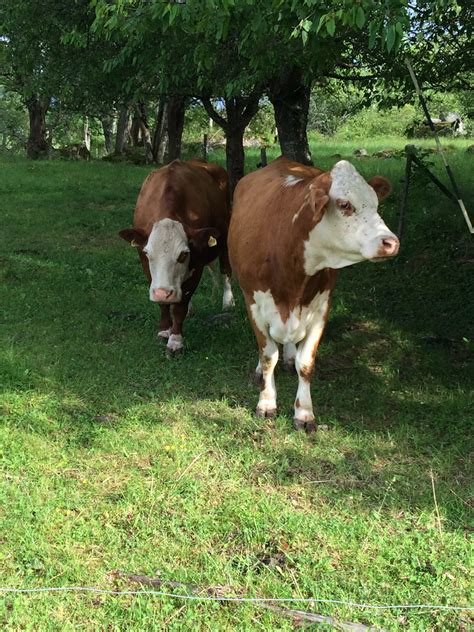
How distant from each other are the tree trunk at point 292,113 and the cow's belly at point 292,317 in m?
4.22

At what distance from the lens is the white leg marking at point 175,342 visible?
629 cm

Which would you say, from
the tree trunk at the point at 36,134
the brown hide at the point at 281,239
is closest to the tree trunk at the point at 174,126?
the brown hide at the point at 281,239

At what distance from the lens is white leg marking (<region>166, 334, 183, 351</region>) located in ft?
20.6

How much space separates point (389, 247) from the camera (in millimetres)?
3762

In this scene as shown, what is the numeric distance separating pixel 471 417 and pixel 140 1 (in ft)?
13.5

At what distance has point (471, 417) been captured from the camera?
16.1 ft

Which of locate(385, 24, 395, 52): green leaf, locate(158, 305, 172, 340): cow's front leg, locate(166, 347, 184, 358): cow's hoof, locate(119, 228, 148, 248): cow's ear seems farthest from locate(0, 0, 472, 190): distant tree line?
locate(166, 347, 184, 358): cow's hoof

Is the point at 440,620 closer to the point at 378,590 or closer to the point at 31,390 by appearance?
the point at 378,590

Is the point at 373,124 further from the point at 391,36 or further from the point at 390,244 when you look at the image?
the point at 390,244

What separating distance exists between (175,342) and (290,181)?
213cm

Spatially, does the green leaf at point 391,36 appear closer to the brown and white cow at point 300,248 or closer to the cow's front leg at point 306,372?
the brown and white cow at point 300,248

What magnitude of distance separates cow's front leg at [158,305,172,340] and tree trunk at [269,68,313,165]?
10.8ft

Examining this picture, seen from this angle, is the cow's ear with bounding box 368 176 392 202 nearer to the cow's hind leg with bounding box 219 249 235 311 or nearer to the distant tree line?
the distant tree line

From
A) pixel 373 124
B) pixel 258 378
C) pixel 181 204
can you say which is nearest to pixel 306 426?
pixel 258 378
